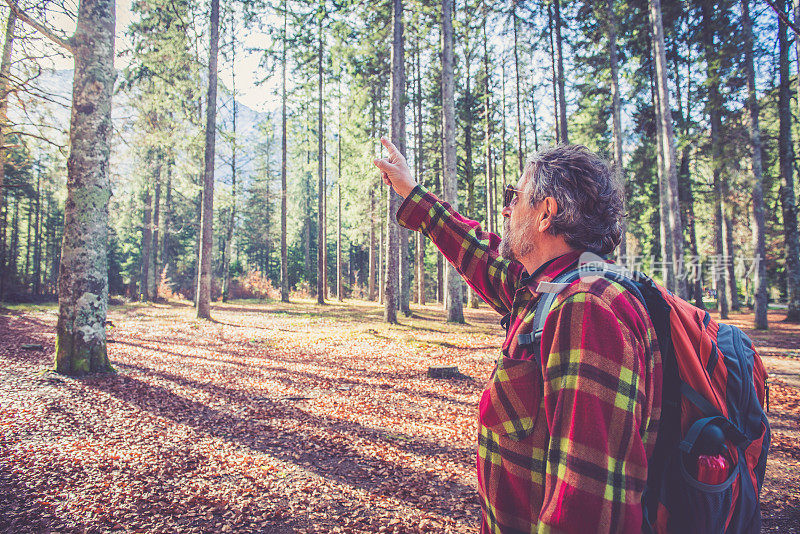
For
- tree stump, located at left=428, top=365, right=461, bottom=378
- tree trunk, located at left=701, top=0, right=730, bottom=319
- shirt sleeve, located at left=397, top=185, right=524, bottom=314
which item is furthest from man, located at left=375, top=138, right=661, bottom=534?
tree trunk, located at left=701, top=0, right=730, bottom=319

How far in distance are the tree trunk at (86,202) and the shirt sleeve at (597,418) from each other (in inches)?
296

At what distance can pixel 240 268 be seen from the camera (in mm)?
40344

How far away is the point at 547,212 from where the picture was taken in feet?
4.48

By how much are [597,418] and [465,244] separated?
1197 mm

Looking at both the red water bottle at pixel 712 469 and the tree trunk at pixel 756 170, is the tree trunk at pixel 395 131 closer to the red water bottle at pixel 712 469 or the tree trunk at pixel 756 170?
the tree trunk at pixel 756 170

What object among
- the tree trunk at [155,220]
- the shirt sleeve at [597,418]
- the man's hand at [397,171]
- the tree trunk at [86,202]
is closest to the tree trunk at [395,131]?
the tree trunk at [86,202]

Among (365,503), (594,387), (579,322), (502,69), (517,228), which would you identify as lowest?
(365,503)

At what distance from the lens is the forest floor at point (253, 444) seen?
3.22 metres

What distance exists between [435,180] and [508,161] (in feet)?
46.0

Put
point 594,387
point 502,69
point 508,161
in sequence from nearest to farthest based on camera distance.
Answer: point 594,387, point 502,69, point 508,161

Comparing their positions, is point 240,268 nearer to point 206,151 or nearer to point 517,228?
point 206,151

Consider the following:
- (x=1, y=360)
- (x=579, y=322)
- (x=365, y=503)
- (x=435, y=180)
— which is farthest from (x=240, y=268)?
(x=579, y=322)

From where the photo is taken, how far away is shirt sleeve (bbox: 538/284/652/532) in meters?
0.91

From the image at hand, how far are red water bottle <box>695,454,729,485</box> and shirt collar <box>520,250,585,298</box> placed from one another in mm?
605
